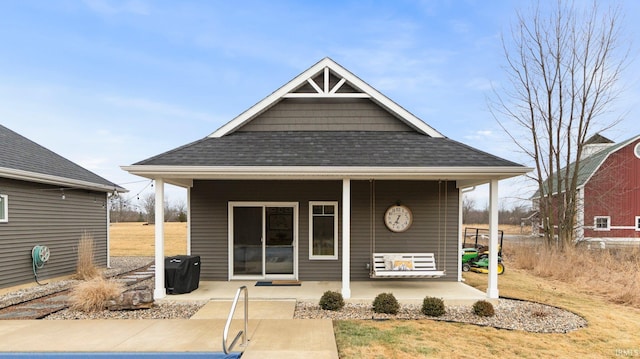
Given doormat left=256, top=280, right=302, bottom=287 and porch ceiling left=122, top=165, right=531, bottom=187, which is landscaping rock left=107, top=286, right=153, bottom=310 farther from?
doormat left=256, top=280, right=302, bottom=287

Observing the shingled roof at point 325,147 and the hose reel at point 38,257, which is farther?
the hose reel at point 38,257

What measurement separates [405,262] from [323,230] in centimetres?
214

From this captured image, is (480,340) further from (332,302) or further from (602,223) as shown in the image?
(602,223)

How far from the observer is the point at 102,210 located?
12711 millimetres

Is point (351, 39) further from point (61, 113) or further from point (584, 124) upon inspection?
point (61, 113)

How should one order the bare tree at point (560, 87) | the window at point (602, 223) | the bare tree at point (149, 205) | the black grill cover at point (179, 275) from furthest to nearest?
the bare tree at point (149, 205) → the window at point (602, 223) → the bare tree at point (560, 87) → the black grill cover at point (179, 275)

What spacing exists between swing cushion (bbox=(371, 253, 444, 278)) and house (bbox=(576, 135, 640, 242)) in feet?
53.3

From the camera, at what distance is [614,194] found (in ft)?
66.0

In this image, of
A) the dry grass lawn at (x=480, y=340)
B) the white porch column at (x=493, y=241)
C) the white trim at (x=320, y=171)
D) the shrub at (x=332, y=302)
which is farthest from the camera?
the white porch column at (x=493, y=241)

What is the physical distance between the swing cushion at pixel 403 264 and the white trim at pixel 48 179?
353 inches

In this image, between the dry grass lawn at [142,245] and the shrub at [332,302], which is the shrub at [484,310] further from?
the dry grass lawn at [142,245]

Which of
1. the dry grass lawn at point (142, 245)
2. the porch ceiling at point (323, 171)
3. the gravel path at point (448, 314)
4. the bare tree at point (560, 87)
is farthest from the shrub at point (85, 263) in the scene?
the bare tree at point (560, 87)

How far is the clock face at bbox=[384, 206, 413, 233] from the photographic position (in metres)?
8.91

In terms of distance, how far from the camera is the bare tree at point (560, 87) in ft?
48.5
